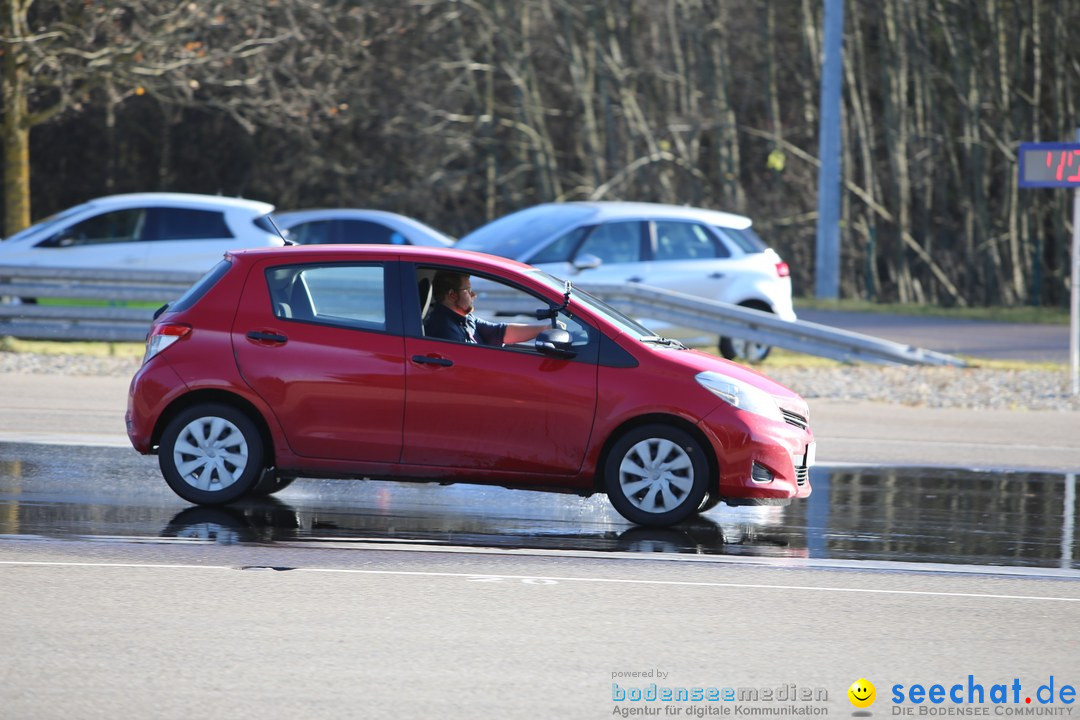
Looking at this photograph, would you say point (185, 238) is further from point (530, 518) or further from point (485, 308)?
point (530, 518)

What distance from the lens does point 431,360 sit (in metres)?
8.61

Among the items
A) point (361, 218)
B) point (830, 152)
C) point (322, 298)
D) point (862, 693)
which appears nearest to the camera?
point (862, 693)

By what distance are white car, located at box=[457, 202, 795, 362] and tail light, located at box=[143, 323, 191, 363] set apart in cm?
904

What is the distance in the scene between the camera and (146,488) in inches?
375

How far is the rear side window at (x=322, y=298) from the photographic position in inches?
→ 346

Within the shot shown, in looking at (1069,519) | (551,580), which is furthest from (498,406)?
(1069,519)

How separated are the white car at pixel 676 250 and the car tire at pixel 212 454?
9162 millimetres

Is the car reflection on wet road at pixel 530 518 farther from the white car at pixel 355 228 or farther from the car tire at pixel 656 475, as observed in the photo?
the white car at pixel 355 228

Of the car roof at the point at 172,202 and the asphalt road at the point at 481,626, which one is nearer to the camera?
the asphalt road at the point at 481,626

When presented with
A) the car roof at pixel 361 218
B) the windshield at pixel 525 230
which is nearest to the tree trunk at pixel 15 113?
the car roof at pixel 361 218

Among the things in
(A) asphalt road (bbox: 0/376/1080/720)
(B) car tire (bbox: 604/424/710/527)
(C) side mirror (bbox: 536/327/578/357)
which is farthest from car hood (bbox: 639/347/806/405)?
(A) asphalt road (bbox: 0/376/1080/720)

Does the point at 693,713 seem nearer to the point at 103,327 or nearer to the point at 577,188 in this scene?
the point at 103,327

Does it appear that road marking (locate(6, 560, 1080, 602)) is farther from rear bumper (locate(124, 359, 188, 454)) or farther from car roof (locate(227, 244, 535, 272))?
car roof (locate(227, 244, 535, 272))

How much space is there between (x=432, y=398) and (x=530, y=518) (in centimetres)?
96
